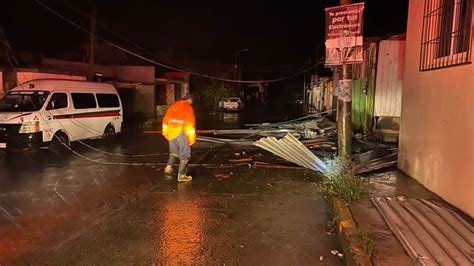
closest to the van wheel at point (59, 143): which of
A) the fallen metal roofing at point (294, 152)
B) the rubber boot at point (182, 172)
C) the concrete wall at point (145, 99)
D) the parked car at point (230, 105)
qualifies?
the rubber boot at point (182, 172)

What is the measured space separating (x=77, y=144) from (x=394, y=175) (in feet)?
35.3

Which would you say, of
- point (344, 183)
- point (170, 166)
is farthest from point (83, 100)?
point (344, 183)

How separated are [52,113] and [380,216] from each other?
10.4 meters

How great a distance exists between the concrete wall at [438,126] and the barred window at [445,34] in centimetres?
17

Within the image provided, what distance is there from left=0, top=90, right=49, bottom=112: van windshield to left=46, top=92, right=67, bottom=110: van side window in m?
0.21

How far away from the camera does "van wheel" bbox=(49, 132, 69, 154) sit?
13.1m

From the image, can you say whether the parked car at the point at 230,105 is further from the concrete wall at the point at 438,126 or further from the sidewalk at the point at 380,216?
the concrete wall at the point at 438,126

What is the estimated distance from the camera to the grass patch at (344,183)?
667cm

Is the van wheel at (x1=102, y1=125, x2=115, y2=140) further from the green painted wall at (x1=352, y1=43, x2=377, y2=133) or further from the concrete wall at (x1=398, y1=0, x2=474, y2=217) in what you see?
the concrete wall at (x1=398, y1=0, x2=474, y2=217)

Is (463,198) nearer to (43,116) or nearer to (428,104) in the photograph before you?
(428,104)

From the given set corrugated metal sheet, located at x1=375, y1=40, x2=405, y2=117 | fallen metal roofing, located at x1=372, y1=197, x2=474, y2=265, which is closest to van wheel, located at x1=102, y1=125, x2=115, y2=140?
corrugated metal sheet, located at x1=375, y1=40, x2=405, y2=117

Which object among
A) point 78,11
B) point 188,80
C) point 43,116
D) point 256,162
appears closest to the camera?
point 256,162

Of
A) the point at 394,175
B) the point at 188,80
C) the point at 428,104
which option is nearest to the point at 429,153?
the point at 428,104

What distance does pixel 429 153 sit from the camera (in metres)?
6.99
